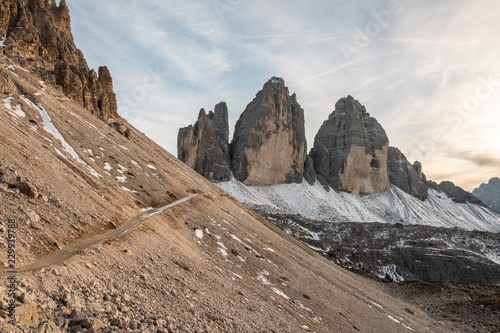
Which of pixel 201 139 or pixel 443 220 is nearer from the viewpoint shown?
pixel 201 139

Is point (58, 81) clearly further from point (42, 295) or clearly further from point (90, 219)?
point (42, 295)

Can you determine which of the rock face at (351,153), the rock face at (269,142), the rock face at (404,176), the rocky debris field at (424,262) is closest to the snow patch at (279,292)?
the rocky debris field at (424,262)

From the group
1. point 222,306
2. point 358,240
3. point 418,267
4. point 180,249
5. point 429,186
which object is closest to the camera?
point 222,306

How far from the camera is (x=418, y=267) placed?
6669cm

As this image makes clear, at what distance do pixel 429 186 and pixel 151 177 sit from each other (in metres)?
192

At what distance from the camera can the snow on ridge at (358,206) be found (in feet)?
376

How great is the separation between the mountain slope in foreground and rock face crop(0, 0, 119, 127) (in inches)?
528

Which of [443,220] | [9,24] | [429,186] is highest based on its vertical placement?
[429,186]

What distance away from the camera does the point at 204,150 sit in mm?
123875

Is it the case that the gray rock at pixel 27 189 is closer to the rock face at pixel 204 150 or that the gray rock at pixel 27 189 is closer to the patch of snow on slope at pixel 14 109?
the patch of snow on slope at pixel 14 109

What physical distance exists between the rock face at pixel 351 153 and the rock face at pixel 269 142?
585 inches

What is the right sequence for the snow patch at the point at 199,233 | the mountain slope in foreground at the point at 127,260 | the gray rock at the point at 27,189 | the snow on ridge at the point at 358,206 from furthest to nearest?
the snow on ridge at the point at 358,206, the snow patch at the point at 199,233, the gray rock at the point at 27,189, the mountain slope in foreground at the point at 127,260

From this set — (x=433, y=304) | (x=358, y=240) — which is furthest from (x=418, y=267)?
(x=433, y=304)

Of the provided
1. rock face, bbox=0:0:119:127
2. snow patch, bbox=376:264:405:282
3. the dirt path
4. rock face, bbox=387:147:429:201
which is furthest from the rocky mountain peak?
the dirt path
